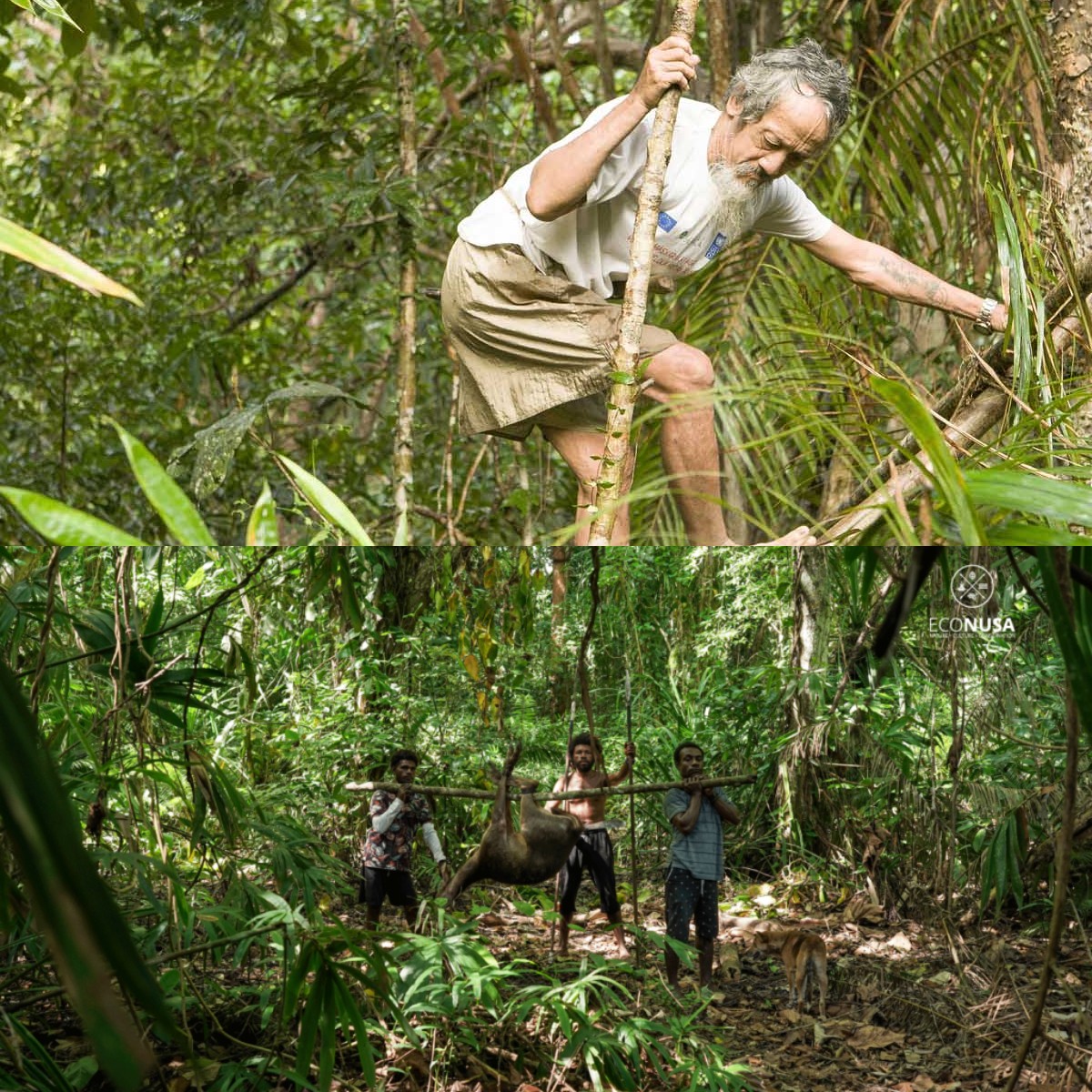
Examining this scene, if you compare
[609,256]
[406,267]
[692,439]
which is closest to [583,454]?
[692,439]

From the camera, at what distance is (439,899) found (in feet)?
4.58

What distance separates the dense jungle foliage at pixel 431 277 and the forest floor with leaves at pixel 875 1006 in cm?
49

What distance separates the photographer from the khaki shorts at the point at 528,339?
151cm

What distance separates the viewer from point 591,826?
139cm

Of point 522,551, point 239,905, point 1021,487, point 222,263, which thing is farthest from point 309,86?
point 1021,487

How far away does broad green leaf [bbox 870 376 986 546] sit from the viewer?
1.96 feet

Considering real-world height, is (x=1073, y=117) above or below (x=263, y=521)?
above

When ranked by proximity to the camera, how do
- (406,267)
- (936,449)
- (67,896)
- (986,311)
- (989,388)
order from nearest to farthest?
(67,896)
(936,449)
(989,388)
(986,311)
(406,267)

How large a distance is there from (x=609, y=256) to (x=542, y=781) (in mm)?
663

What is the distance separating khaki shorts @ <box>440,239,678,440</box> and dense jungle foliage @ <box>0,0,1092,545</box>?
17 cm

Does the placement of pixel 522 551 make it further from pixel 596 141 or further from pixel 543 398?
pixel 596 141
